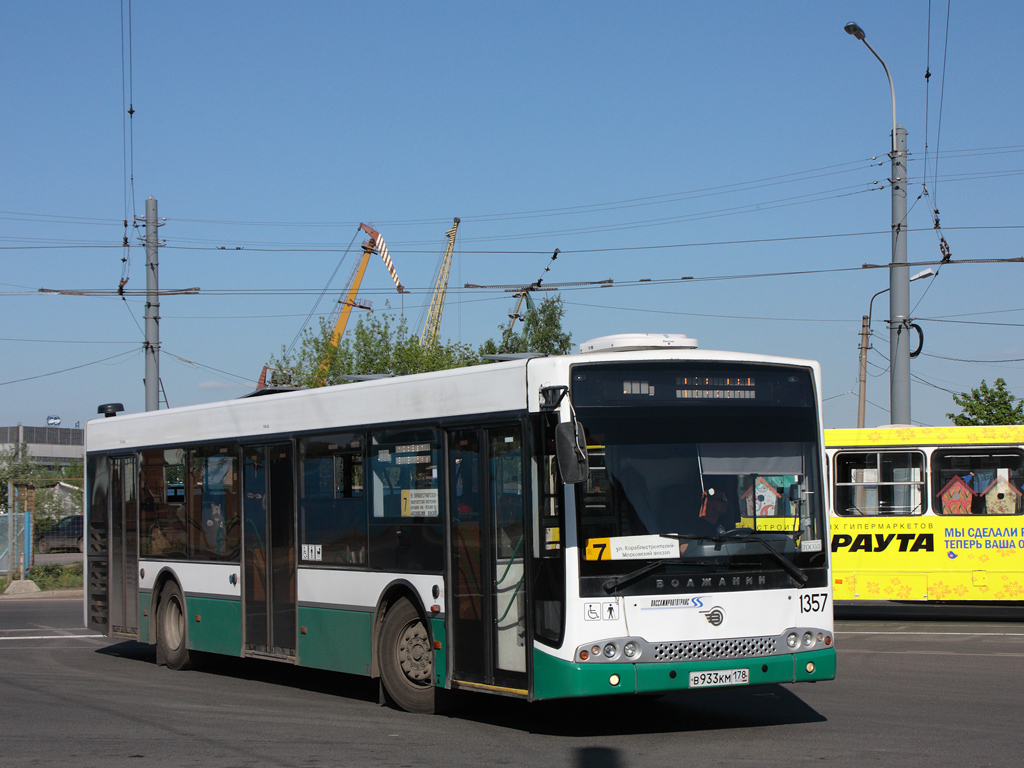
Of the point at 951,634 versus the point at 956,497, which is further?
the point at 956,497

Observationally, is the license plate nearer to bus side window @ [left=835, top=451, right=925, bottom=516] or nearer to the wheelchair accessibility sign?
the wheelchair accessibility sign

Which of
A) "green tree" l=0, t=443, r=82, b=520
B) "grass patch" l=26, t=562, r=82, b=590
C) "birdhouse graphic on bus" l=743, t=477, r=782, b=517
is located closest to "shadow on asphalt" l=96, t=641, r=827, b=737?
"birdhouse graphic on bus" l=743, t=477, r=782, b=517

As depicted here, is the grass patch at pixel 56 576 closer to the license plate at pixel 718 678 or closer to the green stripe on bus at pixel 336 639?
the green stripe on bus at pixel 336 639

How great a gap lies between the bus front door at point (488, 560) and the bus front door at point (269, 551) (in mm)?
2902

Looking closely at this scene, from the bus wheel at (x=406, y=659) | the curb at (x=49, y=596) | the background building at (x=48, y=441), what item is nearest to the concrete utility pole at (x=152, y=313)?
the curb at (x=49, y=596)

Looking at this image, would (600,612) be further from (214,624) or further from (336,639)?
(214,624)

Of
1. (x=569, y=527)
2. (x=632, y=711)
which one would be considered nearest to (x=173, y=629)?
(x=632, y=711)

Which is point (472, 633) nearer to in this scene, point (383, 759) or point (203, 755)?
point (383, 759)

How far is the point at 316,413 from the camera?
11891 mm

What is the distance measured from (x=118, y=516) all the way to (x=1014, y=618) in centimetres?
1372

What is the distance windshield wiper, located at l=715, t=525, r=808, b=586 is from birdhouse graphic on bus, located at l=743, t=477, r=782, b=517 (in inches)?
5.8

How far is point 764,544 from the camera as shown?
9047 mm

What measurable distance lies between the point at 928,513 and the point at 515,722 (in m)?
10.4

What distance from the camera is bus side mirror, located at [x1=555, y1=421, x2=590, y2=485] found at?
8.15 meters
